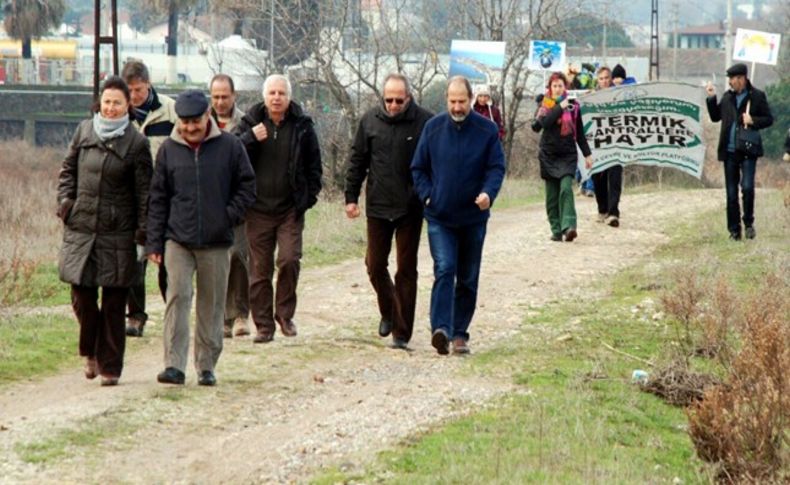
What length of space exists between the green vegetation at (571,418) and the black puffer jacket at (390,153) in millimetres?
1193

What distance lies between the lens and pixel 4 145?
2657 inches

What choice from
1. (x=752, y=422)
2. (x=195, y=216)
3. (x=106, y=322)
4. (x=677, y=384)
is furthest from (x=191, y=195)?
(x=752, y=422)

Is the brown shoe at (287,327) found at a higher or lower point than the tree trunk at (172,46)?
lower

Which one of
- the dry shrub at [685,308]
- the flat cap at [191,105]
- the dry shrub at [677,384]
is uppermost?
the flat cap at [191,105]

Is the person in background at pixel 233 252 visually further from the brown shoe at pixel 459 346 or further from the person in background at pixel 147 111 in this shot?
the brown shoe at pixel 459 346

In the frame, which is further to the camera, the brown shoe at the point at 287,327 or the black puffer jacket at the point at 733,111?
the black puffer jacket at the point at 733,111

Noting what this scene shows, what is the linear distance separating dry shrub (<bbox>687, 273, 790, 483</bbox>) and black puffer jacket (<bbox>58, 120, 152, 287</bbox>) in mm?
3404

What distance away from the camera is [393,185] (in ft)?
39.2

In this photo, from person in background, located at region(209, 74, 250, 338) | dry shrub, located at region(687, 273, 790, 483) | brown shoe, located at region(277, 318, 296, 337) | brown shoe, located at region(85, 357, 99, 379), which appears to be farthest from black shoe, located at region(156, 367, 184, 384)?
dry shrub, located at region(687, 273, 790, 483)

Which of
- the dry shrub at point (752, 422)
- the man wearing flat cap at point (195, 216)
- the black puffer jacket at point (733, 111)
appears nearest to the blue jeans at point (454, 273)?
the man wearing flat cap at point (195, 216)

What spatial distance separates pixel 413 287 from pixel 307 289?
3.57 m

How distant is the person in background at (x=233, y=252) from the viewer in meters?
11.9

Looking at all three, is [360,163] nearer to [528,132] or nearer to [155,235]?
[155,235]

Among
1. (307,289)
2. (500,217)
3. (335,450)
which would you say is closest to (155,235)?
(335,450)
